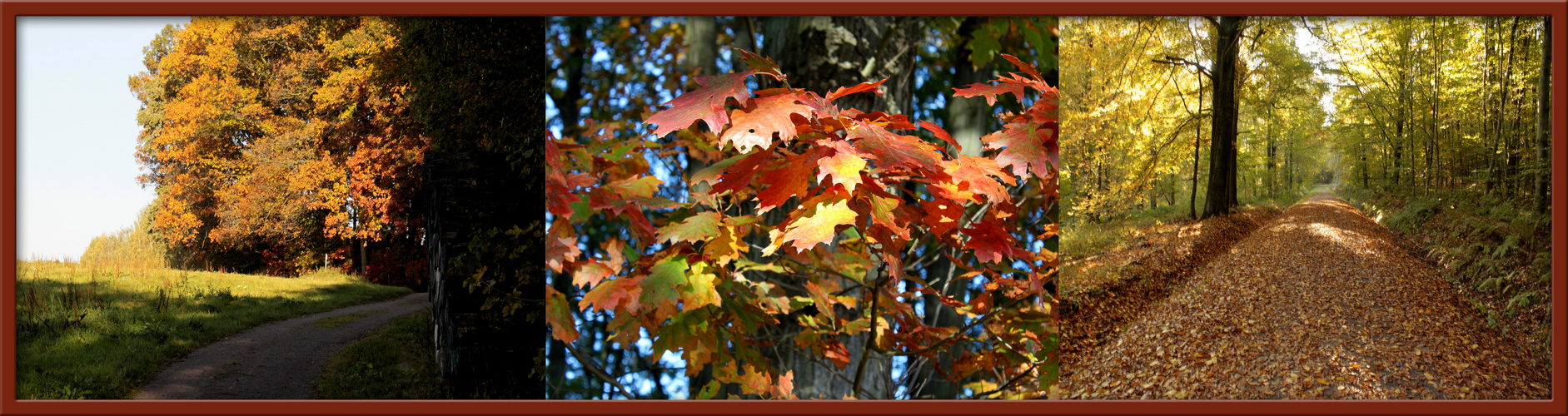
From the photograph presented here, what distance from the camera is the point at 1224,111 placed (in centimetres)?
323

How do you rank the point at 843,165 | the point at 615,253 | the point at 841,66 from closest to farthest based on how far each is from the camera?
the point at 843,165
the point at 615,253
the point at 841,66

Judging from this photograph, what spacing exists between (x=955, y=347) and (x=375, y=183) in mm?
2191

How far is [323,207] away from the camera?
314cm

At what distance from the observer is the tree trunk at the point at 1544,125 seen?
3164 mm

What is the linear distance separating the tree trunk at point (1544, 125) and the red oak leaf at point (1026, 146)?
7.06ft

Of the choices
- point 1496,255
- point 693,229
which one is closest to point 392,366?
point 693,229

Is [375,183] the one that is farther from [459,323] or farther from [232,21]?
[232,21]

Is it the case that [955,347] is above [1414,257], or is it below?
below

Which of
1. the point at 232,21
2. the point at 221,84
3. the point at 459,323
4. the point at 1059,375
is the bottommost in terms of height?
the point at 1059,375

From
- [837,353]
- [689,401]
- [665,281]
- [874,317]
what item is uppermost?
[665,281]

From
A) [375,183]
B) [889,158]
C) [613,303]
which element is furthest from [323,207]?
[889,158]

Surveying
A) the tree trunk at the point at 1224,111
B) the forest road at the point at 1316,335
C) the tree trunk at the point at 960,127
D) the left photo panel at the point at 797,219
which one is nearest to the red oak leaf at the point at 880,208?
the left photo panel at the point at 797,219

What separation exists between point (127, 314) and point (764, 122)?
265 centimetres

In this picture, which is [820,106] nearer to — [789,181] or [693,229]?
[789,181]
